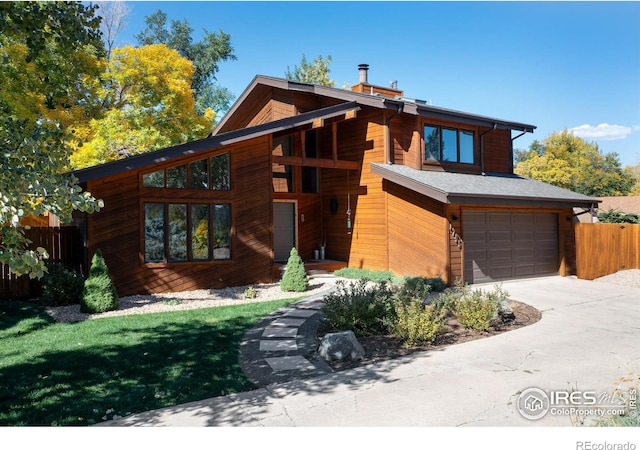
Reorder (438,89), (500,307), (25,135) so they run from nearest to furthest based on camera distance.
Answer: (25,135), (500,307), (438,89)

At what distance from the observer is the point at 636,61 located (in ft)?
37.5

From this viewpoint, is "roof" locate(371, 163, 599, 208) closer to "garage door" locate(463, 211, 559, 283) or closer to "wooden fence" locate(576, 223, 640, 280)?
"garage door" locate(463, 211, 559, 283)

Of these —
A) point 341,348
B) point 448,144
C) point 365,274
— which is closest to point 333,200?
point 365,274

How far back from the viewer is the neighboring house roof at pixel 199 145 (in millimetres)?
9328

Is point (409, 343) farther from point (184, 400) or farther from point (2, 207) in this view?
point (2, 207)

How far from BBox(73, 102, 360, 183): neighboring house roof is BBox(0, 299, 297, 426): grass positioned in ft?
10.7

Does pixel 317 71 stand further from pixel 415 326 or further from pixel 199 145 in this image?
pixel 415 326

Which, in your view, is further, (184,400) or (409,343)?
(409,343)

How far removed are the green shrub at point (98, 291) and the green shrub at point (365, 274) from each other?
691cm

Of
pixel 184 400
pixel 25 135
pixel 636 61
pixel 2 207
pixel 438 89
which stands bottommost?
pixel 184 400
